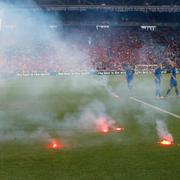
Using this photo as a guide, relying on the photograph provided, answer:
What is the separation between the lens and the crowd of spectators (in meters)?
39.0

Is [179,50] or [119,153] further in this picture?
[179,50]

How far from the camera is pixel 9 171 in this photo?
1033 centimetres

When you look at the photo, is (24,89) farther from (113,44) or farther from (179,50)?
(179,50)

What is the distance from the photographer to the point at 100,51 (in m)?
47.7

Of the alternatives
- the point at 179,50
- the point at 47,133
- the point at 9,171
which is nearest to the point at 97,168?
the point at 9,171

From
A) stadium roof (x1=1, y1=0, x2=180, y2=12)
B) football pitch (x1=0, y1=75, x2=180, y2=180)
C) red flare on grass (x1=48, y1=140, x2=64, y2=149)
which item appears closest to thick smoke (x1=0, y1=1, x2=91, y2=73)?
football pitch (x1=0, y1=75, x2=180, y2=180)

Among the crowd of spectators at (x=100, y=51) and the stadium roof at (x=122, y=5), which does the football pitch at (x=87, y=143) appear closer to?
the crowd of spectators at (x=100, y=51)

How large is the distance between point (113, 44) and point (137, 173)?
45.0m

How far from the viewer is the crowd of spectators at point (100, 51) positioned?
3901 centimetres

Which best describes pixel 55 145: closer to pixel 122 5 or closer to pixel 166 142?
pixel 166 142

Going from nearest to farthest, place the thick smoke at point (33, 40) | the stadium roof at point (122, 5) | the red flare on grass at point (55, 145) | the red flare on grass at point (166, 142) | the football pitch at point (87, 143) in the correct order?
the football pitch at point (87, 143), the red flare on grass at point (55, 145), the red flare on grass at point (166, 142), the thick smoke at point (33, 40), the stadium roof at point (122, 5)


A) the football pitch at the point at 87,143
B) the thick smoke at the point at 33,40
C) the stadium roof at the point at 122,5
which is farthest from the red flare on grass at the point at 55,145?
the stadium roof at the point at 122,5

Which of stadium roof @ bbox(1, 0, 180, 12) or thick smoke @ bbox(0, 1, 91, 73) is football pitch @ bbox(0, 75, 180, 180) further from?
stadium roof @ bbox(1, 0, 180, 12)

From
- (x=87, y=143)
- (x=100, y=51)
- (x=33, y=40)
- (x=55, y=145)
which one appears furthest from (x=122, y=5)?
(x=55, y=145)
